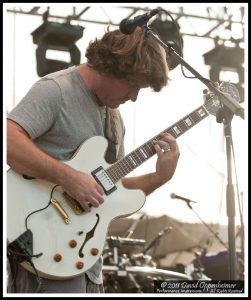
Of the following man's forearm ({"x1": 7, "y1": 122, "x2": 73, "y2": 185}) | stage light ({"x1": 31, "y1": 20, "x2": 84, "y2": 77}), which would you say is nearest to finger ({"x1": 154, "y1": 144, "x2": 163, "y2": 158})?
man's forearm ({"x1": 7, "y1": 122, "x2": 73, "y2": 185})

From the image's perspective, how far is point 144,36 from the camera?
131 inches

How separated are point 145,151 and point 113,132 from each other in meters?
0.22

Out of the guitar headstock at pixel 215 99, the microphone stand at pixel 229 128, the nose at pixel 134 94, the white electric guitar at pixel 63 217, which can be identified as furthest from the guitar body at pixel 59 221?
the guitar headstock at pixel 215 99

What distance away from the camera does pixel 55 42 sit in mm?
7996

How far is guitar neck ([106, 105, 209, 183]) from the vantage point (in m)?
3.37

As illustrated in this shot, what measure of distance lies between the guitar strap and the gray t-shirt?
0.39ft

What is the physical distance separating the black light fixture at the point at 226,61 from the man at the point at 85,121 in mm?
5712

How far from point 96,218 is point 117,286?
4.04m

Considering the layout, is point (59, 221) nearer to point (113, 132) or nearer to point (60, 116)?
point (60, 116)

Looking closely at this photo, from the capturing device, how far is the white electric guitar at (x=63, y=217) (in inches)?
118

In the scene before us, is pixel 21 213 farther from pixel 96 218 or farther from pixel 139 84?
pixel 139 84

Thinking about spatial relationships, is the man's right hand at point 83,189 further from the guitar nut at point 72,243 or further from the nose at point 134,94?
the nose at point 134,94

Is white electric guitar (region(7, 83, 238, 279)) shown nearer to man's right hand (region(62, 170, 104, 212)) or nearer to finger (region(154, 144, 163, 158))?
man's right hand (region(62, 170, 104, 212))

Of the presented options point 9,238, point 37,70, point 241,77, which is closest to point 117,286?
point 37,70
